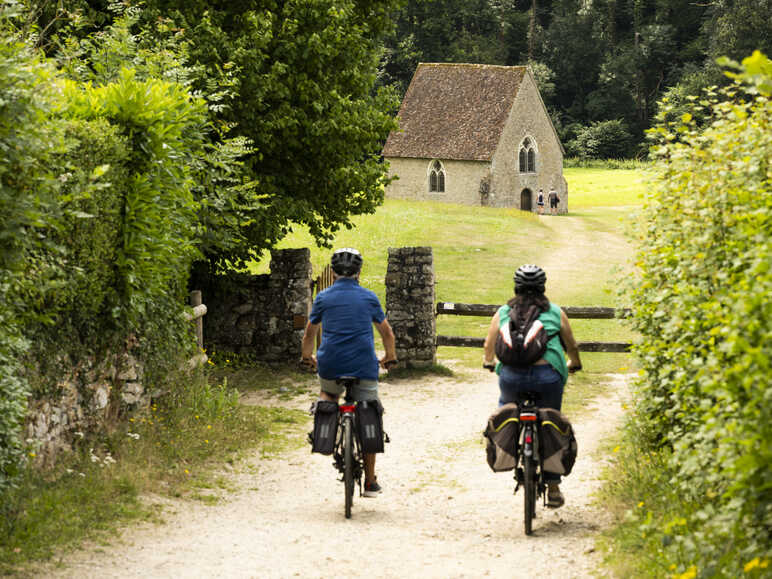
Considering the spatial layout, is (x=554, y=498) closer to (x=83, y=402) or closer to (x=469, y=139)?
(x=83, y=402)

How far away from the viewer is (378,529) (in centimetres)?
833

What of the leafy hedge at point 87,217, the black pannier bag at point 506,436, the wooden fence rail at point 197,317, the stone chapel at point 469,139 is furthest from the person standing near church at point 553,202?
the black pannier bag at point 506,436

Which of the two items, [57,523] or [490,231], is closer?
[57,523]

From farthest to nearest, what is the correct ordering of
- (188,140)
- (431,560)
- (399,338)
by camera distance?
(399,338) → (188,140) → (431,560)

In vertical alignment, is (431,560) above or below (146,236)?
below

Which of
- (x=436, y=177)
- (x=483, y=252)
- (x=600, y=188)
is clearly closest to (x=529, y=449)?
(x=483, y=252)

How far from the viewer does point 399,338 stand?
55.4 ft

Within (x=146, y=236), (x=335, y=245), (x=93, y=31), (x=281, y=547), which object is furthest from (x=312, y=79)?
(x=335, y=245)

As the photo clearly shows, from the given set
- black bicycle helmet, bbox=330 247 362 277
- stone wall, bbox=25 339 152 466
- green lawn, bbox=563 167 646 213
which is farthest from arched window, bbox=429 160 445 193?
black bicycle helmet, bbox=330 247 362 277

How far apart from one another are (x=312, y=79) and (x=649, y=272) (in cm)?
1110

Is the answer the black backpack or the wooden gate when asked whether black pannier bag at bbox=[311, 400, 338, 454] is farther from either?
the wooden gate

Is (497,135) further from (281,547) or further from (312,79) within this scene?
(281,547)

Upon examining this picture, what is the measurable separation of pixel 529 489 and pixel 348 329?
2.02 m

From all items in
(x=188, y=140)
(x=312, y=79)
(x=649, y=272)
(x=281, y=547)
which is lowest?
(x=281, y=547)
